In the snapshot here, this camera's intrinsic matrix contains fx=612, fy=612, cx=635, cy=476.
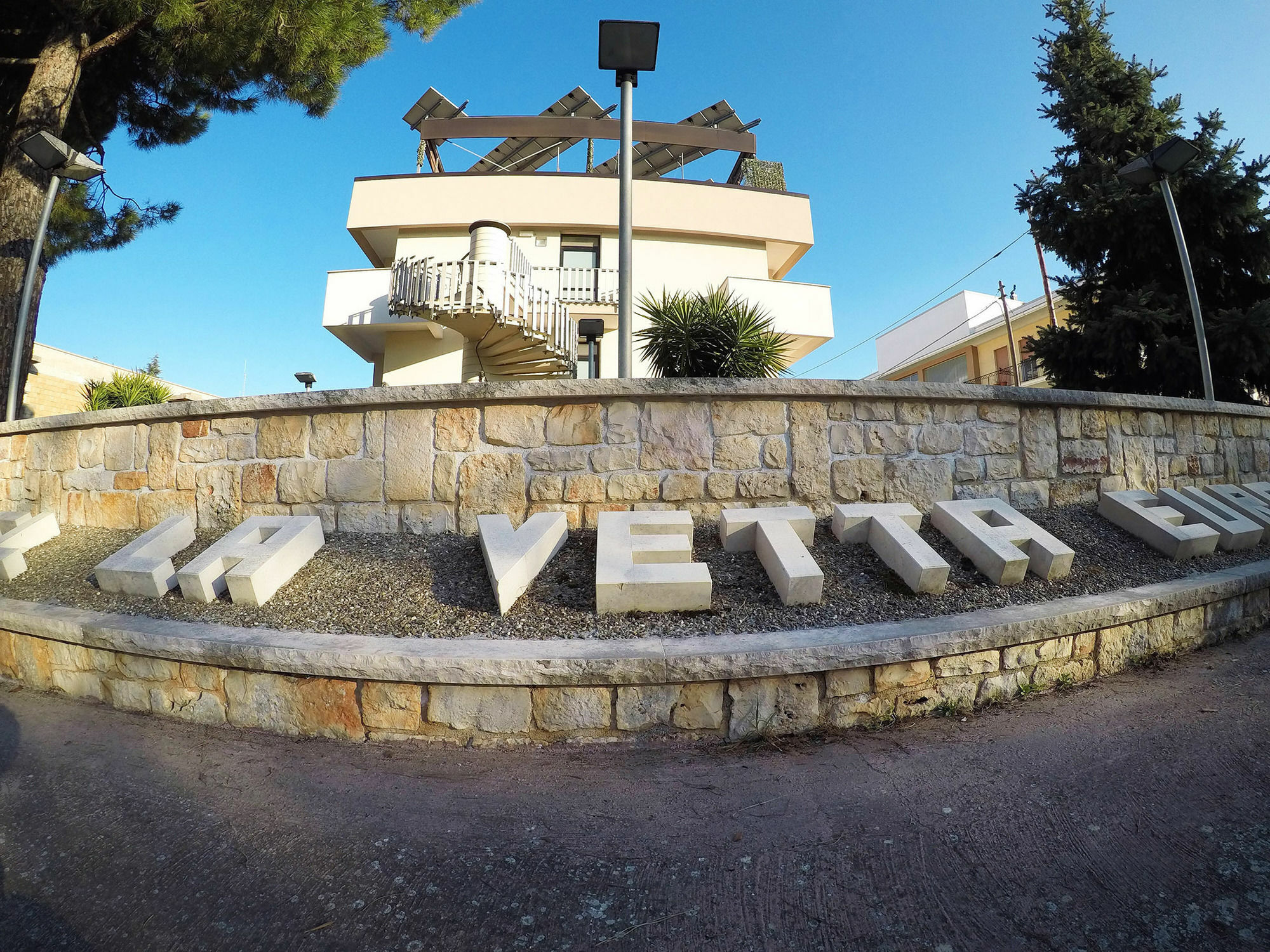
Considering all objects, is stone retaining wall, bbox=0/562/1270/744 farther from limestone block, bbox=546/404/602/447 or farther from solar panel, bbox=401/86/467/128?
solar panel, bbox=401/86/467/128

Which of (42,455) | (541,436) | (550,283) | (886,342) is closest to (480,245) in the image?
(550,283)

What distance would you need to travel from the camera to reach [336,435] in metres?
3.82

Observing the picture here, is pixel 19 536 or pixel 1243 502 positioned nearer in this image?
pixel 19 536

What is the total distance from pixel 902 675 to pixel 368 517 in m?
3.04

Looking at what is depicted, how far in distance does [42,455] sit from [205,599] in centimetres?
308

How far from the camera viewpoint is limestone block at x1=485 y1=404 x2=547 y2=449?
364 cm

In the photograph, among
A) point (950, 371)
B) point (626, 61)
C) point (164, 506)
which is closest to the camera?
point (164, 506)

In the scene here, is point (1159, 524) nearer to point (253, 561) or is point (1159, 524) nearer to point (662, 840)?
point (662, 840)

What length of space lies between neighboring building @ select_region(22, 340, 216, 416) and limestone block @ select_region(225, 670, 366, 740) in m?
16.3

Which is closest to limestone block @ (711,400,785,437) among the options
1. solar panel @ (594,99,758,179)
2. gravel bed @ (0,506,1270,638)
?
gravel bed @ (0,506,1270,638)

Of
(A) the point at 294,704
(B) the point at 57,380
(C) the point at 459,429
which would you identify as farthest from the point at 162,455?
(B) the point at 57,380

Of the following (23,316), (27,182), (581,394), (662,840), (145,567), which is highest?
(27,182)

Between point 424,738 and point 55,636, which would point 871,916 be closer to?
point 424,738

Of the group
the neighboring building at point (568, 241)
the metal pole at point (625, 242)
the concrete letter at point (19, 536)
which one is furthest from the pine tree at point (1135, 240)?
the concrete letter at point (19, 536)
